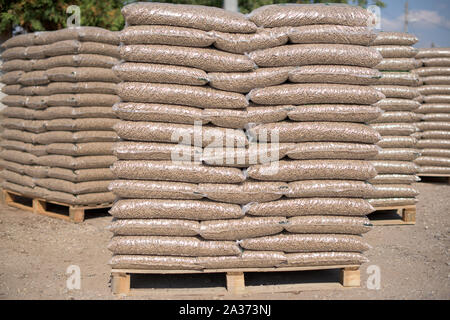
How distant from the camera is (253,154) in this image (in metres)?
3.70

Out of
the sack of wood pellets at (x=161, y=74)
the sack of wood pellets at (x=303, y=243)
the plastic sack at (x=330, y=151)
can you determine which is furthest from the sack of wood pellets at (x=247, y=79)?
the sack of wood pellets at (x=303, y=243)

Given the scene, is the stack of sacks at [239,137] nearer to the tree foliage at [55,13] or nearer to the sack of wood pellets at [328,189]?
the sack of wood pellets at [328,189]

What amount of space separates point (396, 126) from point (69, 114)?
4.16 metres

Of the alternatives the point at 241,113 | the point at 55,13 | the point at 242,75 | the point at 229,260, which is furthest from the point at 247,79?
the point at 55,13

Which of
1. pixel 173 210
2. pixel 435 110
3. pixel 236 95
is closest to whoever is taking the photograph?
pixel 173 210

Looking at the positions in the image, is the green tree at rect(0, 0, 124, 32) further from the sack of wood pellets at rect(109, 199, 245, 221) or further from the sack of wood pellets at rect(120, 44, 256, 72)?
the sack of wood pellets at rect(109, 199, 245, 221)

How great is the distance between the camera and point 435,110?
8.24 m

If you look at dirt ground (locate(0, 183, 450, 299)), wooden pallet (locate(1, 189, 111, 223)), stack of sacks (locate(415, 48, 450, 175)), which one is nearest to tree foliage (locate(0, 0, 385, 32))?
stack of sacks (locate(415, 48, 450, 175))

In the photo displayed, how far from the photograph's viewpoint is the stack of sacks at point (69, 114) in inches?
231

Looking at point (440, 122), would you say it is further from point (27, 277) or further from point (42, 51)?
point (27, 277)

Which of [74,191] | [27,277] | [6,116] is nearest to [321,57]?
[27,277]

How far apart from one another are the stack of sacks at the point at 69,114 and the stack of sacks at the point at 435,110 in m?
5.46

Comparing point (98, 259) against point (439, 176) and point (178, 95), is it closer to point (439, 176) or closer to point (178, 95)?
point (178, 95)

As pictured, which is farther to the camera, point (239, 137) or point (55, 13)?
point (55, 13)
